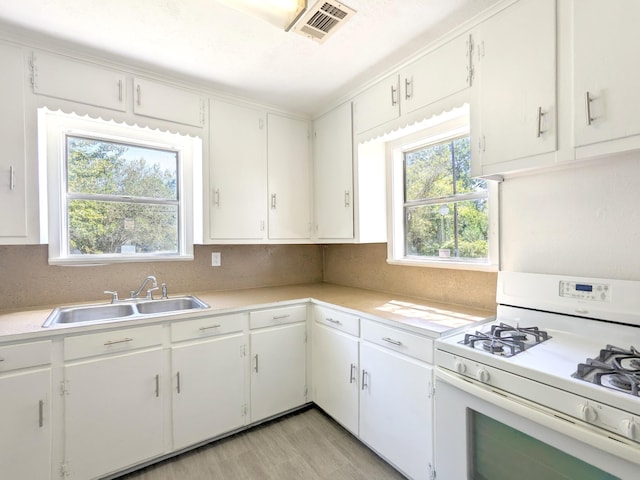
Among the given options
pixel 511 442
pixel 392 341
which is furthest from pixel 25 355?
pixel 511 442

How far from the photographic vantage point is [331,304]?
2.19 meters

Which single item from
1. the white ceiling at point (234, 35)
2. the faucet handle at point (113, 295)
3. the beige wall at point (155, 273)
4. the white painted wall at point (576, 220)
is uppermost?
the white ceiling at point (234, 35)

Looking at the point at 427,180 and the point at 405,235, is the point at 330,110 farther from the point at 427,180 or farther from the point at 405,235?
the point at 405,235

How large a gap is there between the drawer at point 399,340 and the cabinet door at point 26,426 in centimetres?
171

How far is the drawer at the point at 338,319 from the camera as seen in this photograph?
201 centimetres

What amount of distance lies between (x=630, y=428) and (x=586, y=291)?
2.27ft

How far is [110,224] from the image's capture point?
89.7 inches

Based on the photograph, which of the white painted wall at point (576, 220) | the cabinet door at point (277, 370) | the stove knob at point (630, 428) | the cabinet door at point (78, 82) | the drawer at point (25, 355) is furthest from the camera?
the cabinet door at point (277, 370)

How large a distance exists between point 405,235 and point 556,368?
58.2 inches

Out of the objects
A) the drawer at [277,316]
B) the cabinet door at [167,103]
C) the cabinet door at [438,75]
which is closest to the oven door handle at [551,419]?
the drawer at [277,316]

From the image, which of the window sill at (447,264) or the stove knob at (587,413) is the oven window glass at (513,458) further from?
the window sill at (447,264)

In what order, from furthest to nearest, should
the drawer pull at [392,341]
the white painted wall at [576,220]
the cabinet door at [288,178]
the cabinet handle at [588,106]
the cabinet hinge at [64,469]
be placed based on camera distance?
the cabinet door at [288,178] < the drawer pull at [392,341] < the cabinet hinge at [64,469] < the white painted wall at [576,220] < the cabinet handle at [588,106]

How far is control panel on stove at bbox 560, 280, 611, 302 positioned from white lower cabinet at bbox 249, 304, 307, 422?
63.5 inches

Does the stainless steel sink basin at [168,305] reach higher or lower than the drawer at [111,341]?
higher
